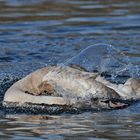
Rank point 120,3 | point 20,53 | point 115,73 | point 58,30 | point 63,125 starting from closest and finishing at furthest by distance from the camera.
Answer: point 63,125, point 115,73, point 20,53, point 58,30, point 120,3

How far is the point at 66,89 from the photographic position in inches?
297

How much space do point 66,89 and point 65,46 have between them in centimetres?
424

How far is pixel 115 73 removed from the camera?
9477 mm

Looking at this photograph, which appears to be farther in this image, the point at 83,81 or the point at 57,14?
the point at 57,14

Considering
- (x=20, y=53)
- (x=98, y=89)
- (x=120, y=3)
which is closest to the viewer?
(x=98, y=89)

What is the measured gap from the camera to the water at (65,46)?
21.7 ft

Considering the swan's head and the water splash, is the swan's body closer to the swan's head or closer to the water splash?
the swan's head

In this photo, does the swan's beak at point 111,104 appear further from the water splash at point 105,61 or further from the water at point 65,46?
the water splash at point 105,61

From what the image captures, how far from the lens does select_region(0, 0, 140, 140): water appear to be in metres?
6.61

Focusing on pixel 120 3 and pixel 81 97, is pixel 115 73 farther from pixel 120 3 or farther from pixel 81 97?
pixel 120 3

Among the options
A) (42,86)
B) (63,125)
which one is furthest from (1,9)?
(63,125)

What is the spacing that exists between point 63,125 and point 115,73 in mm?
2800

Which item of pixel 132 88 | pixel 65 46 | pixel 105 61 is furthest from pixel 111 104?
pixel 65 46

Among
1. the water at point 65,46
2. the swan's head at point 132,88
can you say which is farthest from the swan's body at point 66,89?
the water at point 65,46
